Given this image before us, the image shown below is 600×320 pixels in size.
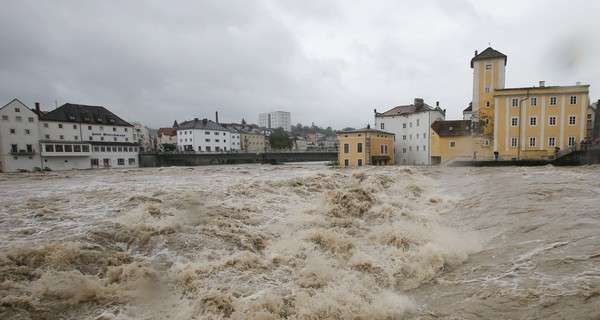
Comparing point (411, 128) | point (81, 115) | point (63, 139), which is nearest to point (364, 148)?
point (411, 128)

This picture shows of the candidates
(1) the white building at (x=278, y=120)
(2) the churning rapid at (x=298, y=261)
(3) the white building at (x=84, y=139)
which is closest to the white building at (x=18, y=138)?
(3) the white building at (x=84, y=139)

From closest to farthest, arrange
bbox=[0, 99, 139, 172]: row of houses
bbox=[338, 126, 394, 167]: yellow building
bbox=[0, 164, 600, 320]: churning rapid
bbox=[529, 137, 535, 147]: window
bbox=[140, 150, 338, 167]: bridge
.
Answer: bbox=[0, 164, 600, 320]: churning rapid → bbox=[529, 137, 535, 147]: window → bbox=[0, 99, 139, 172]: row of houses → bbox=[338, 126, 394, 167]: yellow building → bbox=[140, 150, 338, 167]: bridge

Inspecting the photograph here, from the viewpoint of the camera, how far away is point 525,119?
33.5 meters

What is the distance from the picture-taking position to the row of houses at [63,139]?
130ft

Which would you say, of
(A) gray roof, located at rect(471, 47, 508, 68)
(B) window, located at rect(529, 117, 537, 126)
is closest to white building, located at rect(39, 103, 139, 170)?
(A) gray roof, located at rect(471, 47, 508, 68)

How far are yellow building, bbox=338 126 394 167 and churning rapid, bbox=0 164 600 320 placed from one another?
101ft

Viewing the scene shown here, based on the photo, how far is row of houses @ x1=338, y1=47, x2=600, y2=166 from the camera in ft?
105

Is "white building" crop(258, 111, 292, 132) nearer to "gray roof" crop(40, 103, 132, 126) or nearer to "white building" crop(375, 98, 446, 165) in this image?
"gray roof" crop(40, 103, 132, 126)

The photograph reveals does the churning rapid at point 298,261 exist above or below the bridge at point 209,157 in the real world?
below

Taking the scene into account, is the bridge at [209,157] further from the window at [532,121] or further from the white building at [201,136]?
the window at [532,121]

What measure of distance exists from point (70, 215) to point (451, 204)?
1483cm

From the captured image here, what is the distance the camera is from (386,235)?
870cm

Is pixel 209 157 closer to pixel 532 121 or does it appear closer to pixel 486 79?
pixel 486 79

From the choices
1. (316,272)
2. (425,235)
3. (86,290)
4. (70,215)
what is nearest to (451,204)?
(425,235)
